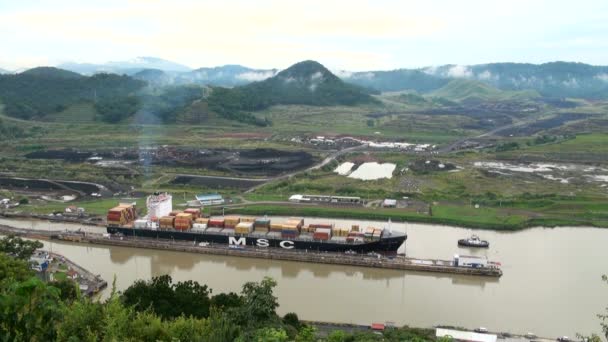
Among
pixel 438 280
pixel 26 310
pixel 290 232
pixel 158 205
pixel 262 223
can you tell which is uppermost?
pixel 26 310

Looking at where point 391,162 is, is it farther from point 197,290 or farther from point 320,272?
point 197,290

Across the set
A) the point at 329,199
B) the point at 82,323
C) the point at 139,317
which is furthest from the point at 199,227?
the point at 82,323

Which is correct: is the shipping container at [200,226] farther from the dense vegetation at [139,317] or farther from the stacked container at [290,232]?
the dense vegetation at [139,317]

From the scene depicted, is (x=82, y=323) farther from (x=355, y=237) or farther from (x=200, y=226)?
(x=200, y=226)

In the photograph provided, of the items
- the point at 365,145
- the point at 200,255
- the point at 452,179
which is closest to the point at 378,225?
the point at 200,255

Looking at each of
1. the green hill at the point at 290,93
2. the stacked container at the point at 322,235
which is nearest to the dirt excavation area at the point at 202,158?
the stacked container at the point at 322,235
